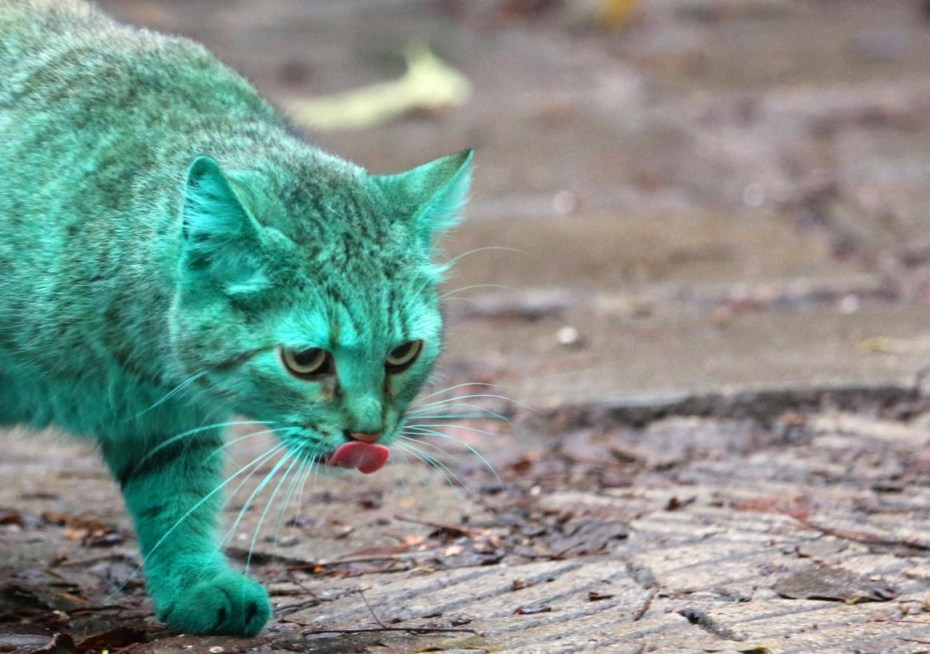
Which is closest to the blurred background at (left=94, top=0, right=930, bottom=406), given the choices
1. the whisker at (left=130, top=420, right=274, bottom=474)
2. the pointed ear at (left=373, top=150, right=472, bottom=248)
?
the pointed ear at (left=373, top=150, right=472, bottom=248)

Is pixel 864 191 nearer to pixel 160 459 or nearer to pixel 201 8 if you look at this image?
pixel 160 459

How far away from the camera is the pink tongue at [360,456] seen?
3289 millimetres

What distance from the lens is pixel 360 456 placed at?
10.9 feet


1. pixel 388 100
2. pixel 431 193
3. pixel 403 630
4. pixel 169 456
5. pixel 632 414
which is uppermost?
pixel 388 100

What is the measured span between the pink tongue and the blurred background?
0.92 metres

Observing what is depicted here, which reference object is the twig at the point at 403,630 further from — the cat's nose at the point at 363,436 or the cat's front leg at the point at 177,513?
the cat's nose at the point at 363,436

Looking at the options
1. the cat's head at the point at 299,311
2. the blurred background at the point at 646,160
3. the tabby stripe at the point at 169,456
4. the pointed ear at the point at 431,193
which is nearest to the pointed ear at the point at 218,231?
the cat's head at the point at 299,311

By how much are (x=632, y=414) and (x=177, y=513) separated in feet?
5.46

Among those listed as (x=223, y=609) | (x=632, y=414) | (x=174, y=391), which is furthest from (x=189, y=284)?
(x=632, y=414)

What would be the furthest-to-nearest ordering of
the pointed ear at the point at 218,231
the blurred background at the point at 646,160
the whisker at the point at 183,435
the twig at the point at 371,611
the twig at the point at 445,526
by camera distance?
the blurred background at the point at 646,160 → the twig at the point at 445,526 → the whisker at the point at 183,435 → the twig at the point at 371,611 → the pointed ear at the point at 218,231

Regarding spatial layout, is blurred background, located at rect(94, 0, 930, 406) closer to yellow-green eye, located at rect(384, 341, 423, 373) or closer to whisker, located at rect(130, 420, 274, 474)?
yellow-green eye, located at rect(384, 341, 423, 373)

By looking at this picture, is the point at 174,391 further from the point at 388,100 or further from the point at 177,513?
the point at 388,100

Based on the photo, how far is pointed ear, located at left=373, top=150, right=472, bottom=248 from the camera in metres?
3.61

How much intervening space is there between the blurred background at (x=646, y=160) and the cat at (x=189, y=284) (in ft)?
2.24
